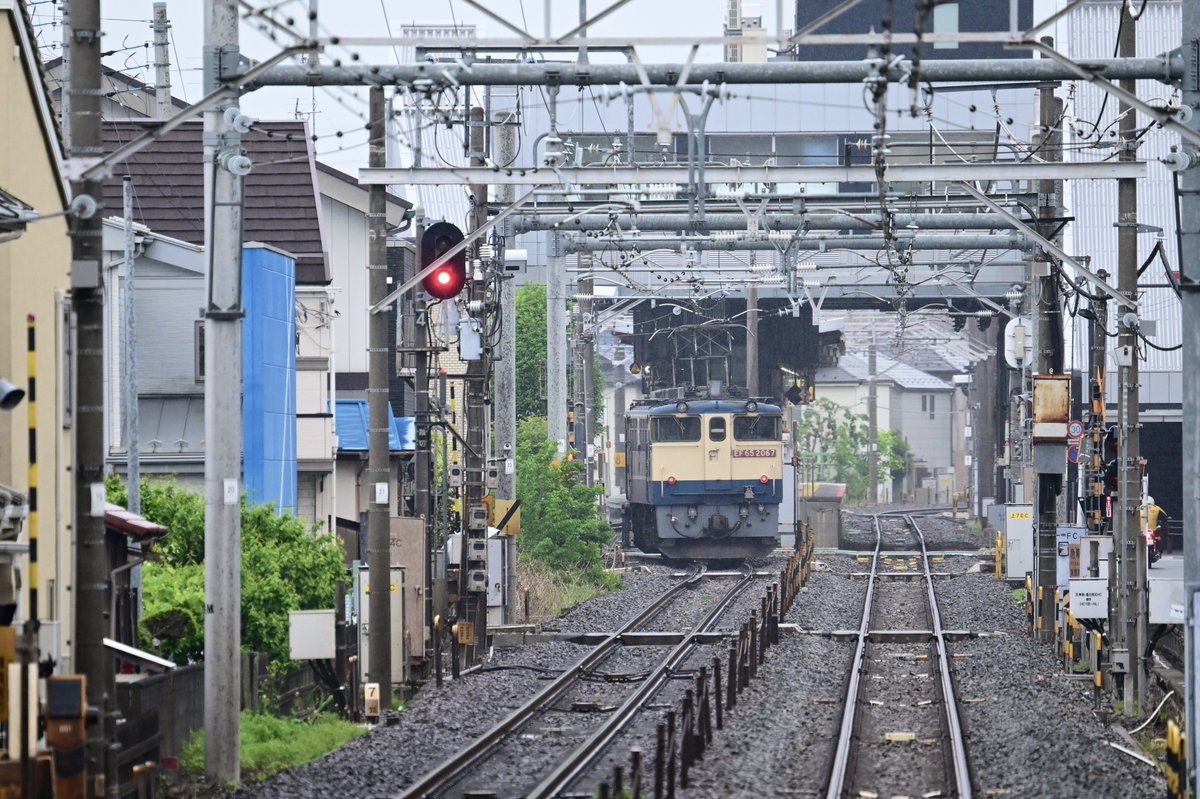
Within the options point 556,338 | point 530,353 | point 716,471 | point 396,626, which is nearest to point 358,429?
point 556,338

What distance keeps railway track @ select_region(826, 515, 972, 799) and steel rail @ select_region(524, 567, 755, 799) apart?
1.77m

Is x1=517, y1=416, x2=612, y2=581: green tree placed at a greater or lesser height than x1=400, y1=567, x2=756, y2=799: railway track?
greater

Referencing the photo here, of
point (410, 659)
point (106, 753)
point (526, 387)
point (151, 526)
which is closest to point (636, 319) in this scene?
point (526, 387)

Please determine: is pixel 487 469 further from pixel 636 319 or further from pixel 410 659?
pixel 636 319

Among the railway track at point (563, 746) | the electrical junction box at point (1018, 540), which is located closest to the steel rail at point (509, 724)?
the railway track at point (563, 746)

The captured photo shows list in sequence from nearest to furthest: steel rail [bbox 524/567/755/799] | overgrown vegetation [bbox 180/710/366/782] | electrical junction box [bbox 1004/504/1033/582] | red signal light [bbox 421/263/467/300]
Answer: steel rail [bbox 524/567/755/799]
overgrown vegetation [bbox 180/710/366/782]
red signal light [bbox 421/263/467/300]
electrical junction box [bbox 1004/504/1033/582]

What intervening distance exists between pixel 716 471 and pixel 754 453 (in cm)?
84

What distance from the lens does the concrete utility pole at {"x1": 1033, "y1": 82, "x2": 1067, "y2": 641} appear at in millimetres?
19594

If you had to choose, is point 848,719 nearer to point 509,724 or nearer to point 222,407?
point 509,724

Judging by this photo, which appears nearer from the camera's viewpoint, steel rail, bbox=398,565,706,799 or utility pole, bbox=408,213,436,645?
steel rail, bbox=398,565,706,799

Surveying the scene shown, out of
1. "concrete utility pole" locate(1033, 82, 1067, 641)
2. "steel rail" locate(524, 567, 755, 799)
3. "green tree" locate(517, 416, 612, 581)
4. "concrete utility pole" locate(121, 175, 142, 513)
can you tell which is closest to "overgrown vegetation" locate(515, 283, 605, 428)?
"green tree" locate(517, 416, 612, 581)

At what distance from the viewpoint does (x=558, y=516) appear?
2850cm

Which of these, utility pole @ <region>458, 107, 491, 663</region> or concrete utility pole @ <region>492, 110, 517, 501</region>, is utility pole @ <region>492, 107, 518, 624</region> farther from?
utility pole @ <region>458, 107, 491, 663</region>

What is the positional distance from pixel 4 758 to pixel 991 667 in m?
12.1
